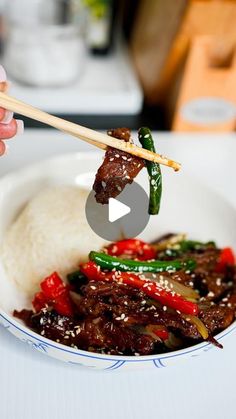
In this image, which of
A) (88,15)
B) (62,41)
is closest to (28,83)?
(62,41)

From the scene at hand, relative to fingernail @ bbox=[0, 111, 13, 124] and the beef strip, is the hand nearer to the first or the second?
fingernail @ bbox=[0, 111, 13, 124]

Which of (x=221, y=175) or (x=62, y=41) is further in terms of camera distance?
(x=62, y=41)

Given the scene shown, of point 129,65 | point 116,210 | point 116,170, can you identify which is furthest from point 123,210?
point 129,65

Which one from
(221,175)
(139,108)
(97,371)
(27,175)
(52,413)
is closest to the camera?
(52,413)

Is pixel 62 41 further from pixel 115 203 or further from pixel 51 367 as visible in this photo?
pixel 51 367

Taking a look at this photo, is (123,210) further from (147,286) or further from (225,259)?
(225,259)

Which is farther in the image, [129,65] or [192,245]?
[129,65]

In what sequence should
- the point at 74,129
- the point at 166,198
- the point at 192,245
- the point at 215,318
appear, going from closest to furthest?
the point at 74,129 → the point at 215,318 → the point at 192,245 → the point at 166,198

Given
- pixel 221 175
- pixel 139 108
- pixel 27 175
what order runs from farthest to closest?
pixel 139 108 < pixel 221 175 < pixel 27 175
